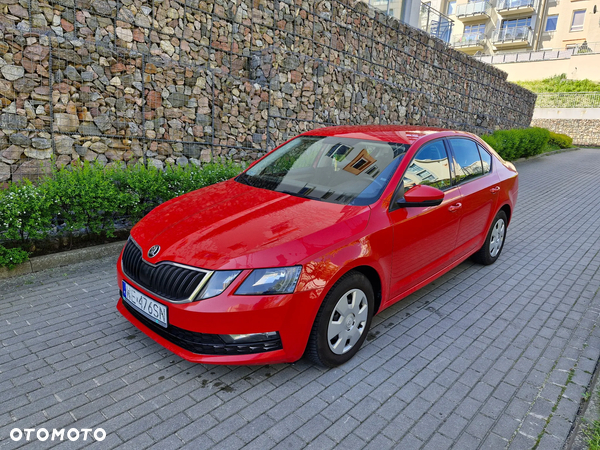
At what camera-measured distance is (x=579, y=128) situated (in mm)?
30703

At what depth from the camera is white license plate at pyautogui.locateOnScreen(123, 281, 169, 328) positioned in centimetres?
285

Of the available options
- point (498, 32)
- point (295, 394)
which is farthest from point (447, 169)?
point (498, 32)

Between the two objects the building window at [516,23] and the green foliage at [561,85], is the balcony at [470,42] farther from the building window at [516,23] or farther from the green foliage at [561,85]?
the green foliage at [561,85]

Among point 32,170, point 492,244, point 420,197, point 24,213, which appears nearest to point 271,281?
point 420,197

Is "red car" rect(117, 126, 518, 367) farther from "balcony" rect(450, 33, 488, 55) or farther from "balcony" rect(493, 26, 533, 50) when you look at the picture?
"balcony" rect(493, 26, 533, 50)

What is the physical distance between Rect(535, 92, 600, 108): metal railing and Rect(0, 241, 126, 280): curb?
35218 millimetres

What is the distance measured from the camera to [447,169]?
4289 mm

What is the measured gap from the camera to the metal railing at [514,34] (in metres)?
42.9

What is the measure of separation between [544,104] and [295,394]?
36494mm

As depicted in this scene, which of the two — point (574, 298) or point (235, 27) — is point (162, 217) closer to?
point (574, 298)

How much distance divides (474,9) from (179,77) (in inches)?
1801

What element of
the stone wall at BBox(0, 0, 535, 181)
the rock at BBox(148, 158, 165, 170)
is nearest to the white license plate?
the stone wall at BBox(0, 0, 535, 181)

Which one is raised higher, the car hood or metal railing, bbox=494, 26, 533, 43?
metal railing, bbox=494, 26, 533, 43

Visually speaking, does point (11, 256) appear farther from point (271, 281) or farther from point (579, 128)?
point (579, 128)
